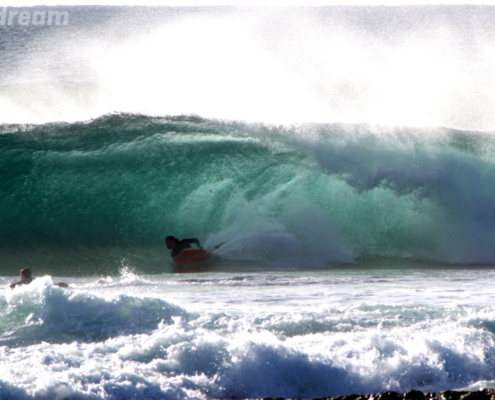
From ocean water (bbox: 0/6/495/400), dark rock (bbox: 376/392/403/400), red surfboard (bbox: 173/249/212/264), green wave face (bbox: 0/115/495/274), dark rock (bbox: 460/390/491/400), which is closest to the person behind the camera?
dark rock (bbox: 460/390/491/400)

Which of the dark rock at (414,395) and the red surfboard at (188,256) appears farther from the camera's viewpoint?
the red surfboard at (188,256)

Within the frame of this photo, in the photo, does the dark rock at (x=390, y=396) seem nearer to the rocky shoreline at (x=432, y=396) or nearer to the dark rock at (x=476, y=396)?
the rocky shoreline at (x=432, y=396)

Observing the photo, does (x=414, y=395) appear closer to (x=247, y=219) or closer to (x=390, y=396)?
(x=390, y=396)

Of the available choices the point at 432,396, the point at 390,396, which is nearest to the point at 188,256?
the point at 390,396

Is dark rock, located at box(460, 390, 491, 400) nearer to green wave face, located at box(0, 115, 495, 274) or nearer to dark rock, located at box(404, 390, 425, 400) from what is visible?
dark rock, located at box(404, 390, 425, 400)

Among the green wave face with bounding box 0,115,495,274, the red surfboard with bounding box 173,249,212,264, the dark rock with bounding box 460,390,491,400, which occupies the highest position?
the green wave face with bounding box 0,115,495,274

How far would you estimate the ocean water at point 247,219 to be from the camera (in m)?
5.12

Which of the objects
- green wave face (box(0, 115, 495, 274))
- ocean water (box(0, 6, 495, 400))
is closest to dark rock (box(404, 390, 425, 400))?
ocean water (box(0, 6, 495, 400))

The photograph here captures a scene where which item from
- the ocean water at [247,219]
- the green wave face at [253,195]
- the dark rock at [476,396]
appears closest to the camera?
the dark rock at [476,396]

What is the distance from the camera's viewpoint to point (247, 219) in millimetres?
11992

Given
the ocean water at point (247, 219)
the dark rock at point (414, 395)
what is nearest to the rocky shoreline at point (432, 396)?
the dark rock at point (414, 395)

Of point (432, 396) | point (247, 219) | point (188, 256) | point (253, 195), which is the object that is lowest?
point (432, 396)

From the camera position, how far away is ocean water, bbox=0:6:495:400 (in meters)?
5.12

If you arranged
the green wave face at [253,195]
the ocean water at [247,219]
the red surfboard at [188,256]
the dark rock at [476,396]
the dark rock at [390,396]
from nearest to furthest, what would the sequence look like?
the dark rock at [476,396], the dark rock at [390,396], the ocean water at [247,219], the red surfboard at [188,256], the green wave face at [253,195]
